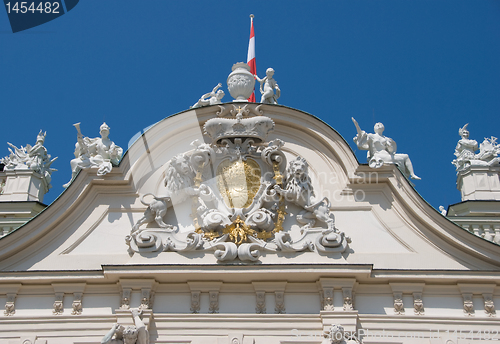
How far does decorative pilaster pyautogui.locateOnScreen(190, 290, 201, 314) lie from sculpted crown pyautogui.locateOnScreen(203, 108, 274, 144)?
9.05ft

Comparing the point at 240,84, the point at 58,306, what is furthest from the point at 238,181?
the point at 58,306

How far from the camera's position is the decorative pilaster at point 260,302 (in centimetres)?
1119

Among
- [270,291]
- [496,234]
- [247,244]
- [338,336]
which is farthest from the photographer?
[496,234]

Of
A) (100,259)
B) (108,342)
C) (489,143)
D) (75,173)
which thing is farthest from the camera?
(489,143)

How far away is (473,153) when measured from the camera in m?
13.7

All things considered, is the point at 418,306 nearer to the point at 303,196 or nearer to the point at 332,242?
the point at 332,242

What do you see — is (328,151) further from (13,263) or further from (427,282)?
(13,263)

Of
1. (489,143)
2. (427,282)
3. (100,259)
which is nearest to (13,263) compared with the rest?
(100,259)

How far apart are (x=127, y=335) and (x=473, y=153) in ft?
23.4

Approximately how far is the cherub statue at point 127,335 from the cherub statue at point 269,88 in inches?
188

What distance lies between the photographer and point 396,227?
12.0 meters

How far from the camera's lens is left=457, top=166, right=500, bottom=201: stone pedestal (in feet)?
43.1

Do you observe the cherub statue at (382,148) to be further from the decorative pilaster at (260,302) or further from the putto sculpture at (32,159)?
the putto sculpture at (32,159)

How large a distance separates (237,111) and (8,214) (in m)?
4.43
